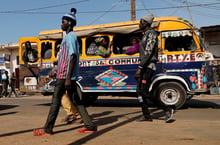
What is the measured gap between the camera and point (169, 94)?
7.16 metres

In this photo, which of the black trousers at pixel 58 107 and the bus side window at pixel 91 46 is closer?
the black trousers at pixel 58 107

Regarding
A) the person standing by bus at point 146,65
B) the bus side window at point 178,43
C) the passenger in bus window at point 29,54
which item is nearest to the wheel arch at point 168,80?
the bus side window at point 178,43

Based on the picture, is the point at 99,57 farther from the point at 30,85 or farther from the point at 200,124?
the point at 200,124

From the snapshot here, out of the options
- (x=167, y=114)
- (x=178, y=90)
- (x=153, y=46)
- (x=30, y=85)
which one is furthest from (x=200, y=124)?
(x=30, y=85)

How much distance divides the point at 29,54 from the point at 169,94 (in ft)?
17.3

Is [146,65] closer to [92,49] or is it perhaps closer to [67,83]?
[67,83]

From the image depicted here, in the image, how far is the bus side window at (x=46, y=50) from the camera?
8775mm

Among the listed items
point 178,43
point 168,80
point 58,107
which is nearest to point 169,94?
point 168,80

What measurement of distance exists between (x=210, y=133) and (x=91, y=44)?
522 centimetres

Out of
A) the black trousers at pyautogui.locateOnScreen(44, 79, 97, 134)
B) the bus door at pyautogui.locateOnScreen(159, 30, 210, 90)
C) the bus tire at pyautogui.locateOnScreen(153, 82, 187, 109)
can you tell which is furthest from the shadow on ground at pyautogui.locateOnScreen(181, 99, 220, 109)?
the black trousers at pyautogui.locateOnScreen(44, 79, 97, 134)

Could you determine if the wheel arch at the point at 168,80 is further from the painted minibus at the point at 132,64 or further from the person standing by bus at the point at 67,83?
the person standing by bus at the point at 67,83

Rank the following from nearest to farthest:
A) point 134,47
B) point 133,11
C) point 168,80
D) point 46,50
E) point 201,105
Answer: point 168,80 → point 134,47 → point 201,105 → point 46,50 → point 133,11

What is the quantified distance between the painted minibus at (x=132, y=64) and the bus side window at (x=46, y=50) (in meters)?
0.04

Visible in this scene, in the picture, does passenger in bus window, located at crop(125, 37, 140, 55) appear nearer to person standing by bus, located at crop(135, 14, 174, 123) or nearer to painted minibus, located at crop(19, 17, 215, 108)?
painted minibus, located at crop(19, 17, 215, 108)
